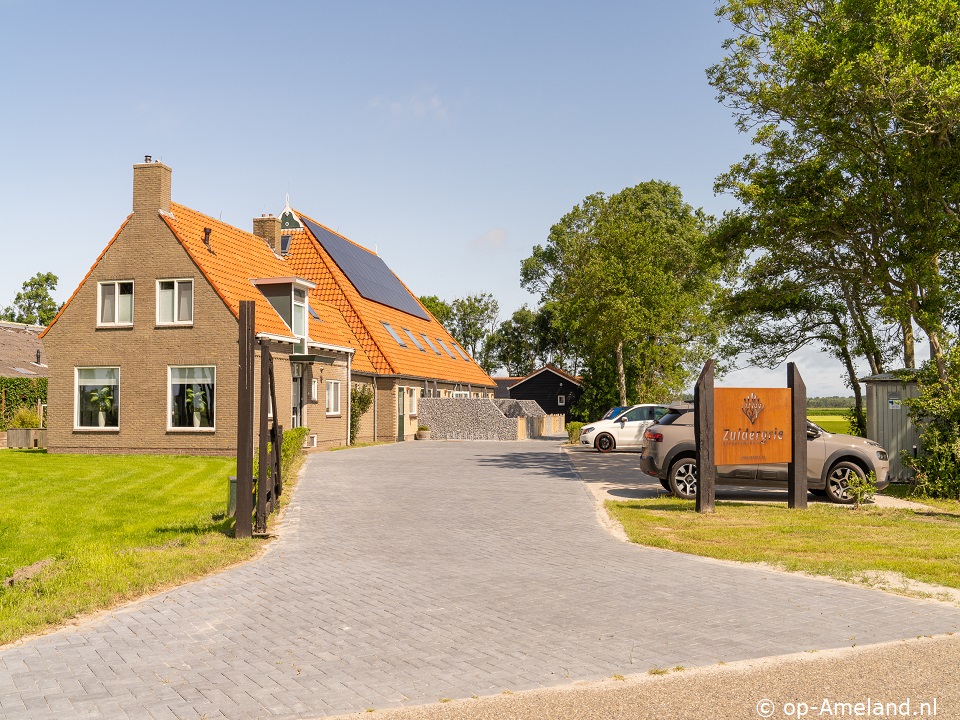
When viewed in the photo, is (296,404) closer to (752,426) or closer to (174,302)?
(174,302)

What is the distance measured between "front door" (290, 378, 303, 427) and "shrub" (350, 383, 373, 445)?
Answer: 178 inches

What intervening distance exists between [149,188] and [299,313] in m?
6.16

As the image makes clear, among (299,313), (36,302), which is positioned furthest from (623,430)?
(36,302)

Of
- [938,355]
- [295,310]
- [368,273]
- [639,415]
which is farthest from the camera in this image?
[368,273]

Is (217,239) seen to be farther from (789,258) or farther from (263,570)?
(263,570)

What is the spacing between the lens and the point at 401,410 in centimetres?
3684

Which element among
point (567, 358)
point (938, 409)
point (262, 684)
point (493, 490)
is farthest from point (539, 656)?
point (567, 358)

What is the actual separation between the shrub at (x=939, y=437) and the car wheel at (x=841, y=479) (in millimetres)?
2041

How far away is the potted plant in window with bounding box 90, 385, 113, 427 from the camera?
85.9 ft

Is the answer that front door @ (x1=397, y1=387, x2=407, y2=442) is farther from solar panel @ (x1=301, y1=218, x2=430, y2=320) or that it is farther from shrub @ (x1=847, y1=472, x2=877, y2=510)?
shrub @ (x1=847, y1=472, x2=877, y2=510)

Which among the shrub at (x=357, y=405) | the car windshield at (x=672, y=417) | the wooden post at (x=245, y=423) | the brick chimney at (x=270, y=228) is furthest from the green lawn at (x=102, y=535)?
the brick chimney at (x=270, y=228)

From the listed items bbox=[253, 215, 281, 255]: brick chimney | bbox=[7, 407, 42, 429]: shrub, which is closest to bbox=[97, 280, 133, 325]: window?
bbox=[7, 407, 42, 429]: shrub

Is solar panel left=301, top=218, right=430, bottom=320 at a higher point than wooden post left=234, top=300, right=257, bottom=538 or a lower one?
higher

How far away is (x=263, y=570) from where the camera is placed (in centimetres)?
914
